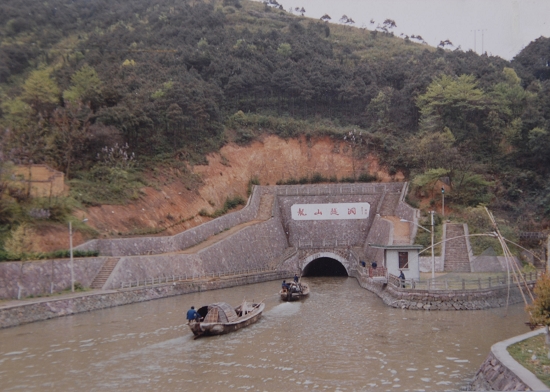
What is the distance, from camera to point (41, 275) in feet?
102

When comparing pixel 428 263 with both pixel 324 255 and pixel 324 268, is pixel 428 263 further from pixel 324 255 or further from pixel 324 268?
pixel 324 268

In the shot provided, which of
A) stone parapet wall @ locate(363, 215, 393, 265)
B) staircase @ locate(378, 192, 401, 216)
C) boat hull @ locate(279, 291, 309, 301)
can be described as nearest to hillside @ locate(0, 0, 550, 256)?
staircase @ locate(378, 192, 401, 216)

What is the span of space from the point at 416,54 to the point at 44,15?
2303 inches

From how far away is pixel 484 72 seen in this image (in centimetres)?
6719

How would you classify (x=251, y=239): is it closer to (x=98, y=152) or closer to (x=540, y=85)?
(x=98, y=152)

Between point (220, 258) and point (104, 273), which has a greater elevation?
point (220, 258)

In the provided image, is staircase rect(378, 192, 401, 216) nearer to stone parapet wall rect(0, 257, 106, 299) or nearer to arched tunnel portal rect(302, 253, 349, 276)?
arched tunnel portal rect(302, 253, 349, 276)

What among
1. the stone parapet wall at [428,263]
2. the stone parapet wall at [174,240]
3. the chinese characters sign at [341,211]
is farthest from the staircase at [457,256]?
the stone parapet wall at [174,240]

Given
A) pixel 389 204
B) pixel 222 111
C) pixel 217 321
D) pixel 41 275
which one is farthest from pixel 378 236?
pixel 222 111

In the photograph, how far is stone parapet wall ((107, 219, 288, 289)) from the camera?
119 feet

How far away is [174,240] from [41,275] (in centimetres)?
1247

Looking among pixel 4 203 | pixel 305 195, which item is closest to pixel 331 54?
pixel 305 195

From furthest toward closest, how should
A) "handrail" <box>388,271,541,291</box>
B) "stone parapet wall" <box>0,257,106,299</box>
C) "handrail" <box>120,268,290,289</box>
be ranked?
"handrail" <box>120,268,290,289</box> → "stone parapet wall" <box>0,257,106,299</box> → "handrail" <box>388,271,541,291</box>

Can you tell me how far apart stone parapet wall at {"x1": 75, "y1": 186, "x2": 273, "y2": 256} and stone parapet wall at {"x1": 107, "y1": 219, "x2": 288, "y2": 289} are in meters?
1.48
